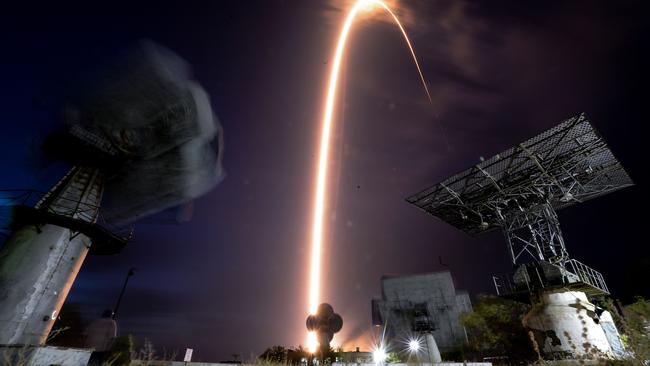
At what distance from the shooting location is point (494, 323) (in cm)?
2662

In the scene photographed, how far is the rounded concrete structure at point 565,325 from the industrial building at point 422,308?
16.3 metres

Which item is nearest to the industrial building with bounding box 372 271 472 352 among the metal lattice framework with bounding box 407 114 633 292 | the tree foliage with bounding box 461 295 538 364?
the tree foliage with bounding box 461 295 538 364

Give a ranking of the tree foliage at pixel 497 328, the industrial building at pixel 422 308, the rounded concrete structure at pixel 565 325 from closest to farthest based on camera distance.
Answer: the rounded concrete structure at pixel 565 325, the tree foliage at pixel 497 328, the industrial building at pixel 422 308

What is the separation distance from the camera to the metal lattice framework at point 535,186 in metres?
16.9

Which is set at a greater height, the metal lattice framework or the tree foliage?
the metal lattice framework

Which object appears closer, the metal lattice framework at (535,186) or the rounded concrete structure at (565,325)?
the rounded concrete structure at (565,325)

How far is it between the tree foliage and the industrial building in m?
2.64

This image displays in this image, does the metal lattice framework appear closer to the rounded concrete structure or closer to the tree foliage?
the rounded concrete structure

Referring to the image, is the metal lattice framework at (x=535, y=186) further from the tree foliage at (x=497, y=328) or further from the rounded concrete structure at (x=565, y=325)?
the tree foliage at (x=497, y=328)

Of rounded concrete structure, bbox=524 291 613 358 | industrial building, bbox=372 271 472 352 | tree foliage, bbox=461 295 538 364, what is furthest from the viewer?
industrial building, bbox=372 271 472 352

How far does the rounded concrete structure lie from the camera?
A: 1532 centimetres

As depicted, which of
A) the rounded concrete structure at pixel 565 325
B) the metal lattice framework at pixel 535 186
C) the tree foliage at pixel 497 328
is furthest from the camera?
the tree foliage at pixel 497 328

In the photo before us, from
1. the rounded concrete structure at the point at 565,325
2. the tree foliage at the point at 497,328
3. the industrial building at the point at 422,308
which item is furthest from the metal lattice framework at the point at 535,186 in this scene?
the industrial building at the point at 422,308

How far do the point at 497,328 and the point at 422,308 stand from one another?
386 inches
